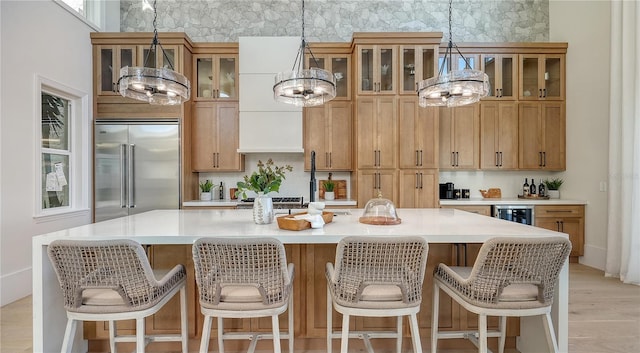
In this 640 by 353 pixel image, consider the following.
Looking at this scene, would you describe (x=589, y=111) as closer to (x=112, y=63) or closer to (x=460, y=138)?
(x=460, y=138)

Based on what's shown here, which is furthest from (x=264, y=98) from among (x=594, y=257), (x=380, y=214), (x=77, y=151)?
(x=594, y=257)

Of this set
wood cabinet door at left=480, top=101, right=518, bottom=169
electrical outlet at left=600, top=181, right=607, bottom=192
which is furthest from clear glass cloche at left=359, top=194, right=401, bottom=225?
electrical outlet at left=600, top=181, right=607, bottom=192

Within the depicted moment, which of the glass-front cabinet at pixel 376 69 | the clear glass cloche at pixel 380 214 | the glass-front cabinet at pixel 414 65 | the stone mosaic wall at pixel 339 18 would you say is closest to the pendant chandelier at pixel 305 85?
the clear glass cloche at pixel 380 214

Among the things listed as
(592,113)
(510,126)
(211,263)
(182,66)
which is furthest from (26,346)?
(592,113)

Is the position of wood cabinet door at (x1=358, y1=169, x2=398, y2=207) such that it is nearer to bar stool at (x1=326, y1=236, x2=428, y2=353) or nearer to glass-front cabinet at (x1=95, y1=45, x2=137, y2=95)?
bar stool at (x1=326, y1=236, x2=428, y2=353)

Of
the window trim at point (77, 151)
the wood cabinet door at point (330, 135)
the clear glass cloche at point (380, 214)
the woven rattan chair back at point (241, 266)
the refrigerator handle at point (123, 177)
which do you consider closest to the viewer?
the woven rattan chair back at point (241, 266)

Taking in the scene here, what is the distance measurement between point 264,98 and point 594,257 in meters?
4.86

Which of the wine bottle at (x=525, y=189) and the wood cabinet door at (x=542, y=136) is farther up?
the wood cabinet door at (x=542, y=136)

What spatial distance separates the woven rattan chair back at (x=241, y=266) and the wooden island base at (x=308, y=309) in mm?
573

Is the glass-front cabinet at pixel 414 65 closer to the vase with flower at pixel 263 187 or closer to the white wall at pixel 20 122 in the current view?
the vase with flower at pixel 263 187

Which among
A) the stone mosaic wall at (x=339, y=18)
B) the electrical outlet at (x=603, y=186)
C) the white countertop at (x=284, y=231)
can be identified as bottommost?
the white countertop at (x=284, y=231)

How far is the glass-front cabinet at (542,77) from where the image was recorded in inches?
175

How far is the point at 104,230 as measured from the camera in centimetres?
178

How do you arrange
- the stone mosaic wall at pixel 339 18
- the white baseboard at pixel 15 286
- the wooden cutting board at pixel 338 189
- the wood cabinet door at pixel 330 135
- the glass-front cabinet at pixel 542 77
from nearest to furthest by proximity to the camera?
the white baseboard at pixel 15 286 → the wood cabinet door at pixel 330 135 → the glass-front cabinet at pixel 542 77 → the wooden cutting board at pixel 338 189 → the stone mosaic wall at pixel 339 18
